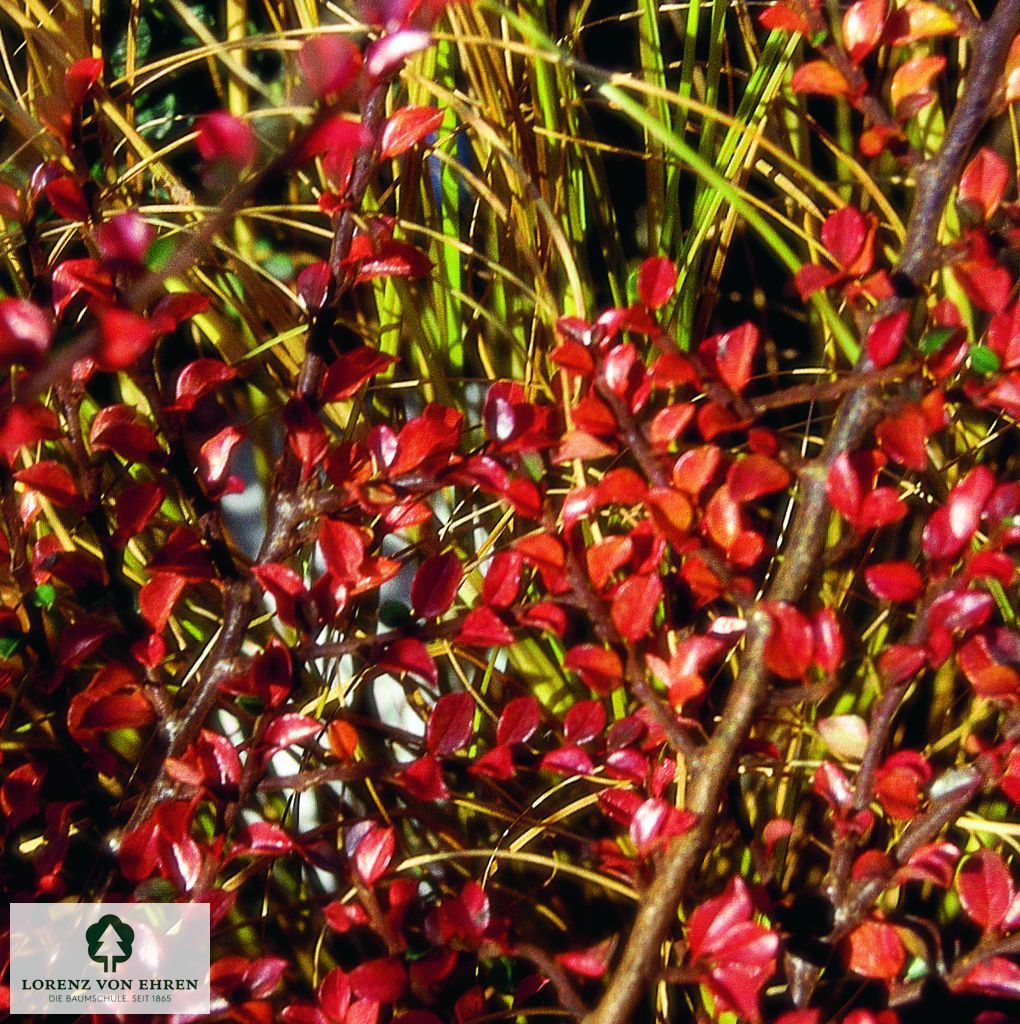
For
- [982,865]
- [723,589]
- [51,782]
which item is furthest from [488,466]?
[51,782]

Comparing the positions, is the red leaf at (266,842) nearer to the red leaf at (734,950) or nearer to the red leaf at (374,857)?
the red leaf at (374,857)

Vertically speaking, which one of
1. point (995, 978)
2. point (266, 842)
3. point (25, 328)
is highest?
point (25, 328)

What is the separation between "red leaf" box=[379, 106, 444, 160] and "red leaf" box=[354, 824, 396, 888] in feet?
1.23

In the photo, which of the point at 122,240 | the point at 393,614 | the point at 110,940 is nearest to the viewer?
the point at 122,240

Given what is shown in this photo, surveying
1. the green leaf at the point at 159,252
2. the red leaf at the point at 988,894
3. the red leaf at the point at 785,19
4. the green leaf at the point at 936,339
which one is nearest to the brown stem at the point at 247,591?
the green leaf at the point at 159,252

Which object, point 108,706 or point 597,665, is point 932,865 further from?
point 108,706

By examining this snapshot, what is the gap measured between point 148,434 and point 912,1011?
0.70 m

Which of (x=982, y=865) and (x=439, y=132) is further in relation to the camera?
(x=439, y=132)

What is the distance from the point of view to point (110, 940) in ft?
1.79

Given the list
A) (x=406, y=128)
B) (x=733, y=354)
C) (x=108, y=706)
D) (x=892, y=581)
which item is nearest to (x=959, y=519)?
(x=892, y=581)

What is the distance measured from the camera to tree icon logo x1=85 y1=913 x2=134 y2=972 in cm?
54

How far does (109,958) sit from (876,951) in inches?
17.4

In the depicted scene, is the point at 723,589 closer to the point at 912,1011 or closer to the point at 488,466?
the point at 488,466

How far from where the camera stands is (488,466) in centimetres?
52
